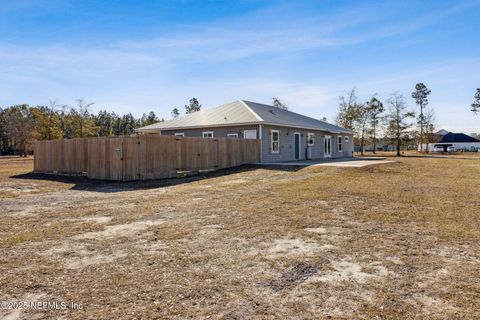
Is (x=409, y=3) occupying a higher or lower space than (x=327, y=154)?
higher

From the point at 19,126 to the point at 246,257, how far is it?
53.7m

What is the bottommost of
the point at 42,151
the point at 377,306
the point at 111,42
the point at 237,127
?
the point at 377,306

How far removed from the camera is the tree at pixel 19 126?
41819 millimetres

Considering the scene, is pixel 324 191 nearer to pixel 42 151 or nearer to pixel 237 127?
pixel 237 127

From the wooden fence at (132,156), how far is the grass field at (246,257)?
4.75 meters

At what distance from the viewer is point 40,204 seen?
768cm

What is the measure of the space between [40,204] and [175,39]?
28.1ft

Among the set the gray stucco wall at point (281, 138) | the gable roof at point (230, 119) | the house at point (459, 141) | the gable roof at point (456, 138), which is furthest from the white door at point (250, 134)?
the gable roof at point (456, 138)

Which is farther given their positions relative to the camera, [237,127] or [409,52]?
[237,127]

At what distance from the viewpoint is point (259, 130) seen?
1898 centimetres

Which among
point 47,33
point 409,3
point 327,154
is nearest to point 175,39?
point 47,33

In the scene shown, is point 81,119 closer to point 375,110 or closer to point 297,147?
point 297,147

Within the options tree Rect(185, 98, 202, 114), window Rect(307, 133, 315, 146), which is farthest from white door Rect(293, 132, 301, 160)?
tree Rect(185, 98, 202, 114)

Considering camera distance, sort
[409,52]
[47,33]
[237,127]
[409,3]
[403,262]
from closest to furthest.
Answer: [403,262], [409,3], [47,33], [409,52], [237,127]
